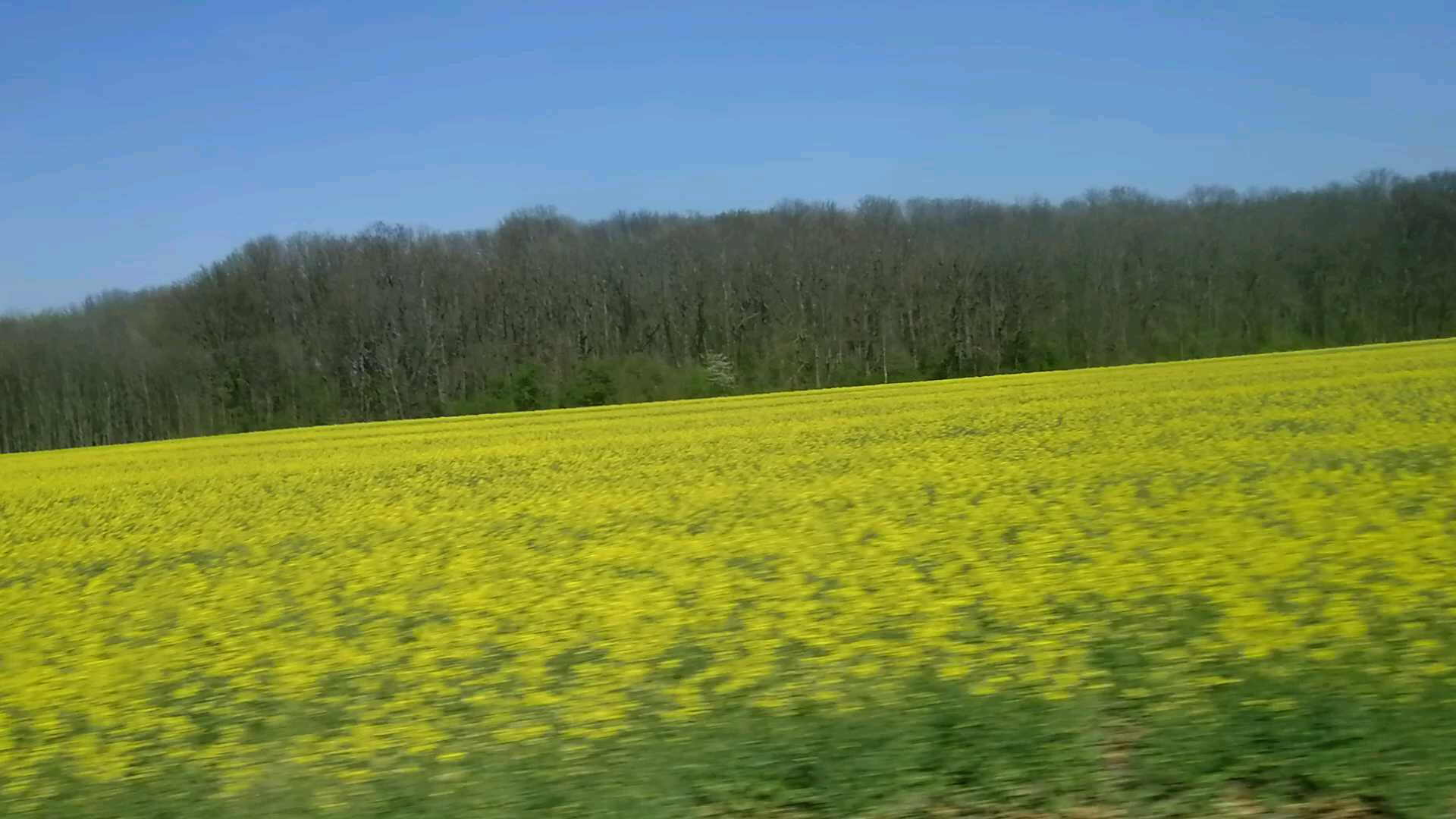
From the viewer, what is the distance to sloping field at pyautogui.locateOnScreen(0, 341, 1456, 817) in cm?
586

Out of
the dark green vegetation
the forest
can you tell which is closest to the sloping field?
the dark green vegetation

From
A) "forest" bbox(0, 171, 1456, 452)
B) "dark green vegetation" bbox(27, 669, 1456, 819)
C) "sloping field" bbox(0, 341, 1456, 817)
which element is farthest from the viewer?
"forest" bbox(0, 171, 1456, 452)

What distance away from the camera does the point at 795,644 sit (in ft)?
26.9

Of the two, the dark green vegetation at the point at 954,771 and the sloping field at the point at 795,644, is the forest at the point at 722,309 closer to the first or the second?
the sloping field at the point at 795,644

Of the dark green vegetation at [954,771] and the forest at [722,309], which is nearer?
the dark green vegetation at [954,771]

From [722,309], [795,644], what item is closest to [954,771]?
[795,644]

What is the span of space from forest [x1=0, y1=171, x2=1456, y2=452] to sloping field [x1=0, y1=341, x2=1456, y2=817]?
4931 centimetres

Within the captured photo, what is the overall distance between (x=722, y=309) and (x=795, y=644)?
7745 centimetres

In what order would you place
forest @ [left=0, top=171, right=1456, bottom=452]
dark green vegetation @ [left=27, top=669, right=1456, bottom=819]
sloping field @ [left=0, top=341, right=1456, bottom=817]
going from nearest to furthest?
dark green vegetation @ [left=27, top=669, right=1456, bottom=819]
sloping field @ [left=0, top=341, right=1456, bottom=817]
forest @ [left=0, top=171, right=1456, bottom=452]

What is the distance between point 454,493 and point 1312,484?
13.9 meters

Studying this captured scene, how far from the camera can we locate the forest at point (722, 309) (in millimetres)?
69750

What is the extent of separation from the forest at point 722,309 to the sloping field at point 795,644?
49.3 m

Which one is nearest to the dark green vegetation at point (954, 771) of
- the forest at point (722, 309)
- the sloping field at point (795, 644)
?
the sloping field at point (795, 644)

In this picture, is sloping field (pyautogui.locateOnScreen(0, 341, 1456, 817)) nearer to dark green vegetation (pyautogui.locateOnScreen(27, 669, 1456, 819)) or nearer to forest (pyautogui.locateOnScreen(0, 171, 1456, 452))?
dark green vegetation (pyautogui.locateOnScreen(27, 669, 1456, 819))
